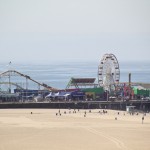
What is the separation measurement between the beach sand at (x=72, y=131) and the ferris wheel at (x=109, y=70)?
17919 millimetres

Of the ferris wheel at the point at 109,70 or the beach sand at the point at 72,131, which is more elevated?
the ferris wheel at the point at 109,70

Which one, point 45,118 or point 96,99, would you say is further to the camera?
point 96,99

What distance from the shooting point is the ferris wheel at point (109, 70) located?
86500 millimetres

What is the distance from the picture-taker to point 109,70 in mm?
86812

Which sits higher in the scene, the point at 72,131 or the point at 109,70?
the point at 109,70

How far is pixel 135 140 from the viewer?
4512 centimetres

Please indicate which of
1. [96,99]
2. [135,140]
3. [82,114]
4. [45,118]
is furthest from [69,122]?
[96,99]

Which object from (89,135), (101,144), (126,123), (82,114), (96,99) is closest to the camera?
(101,144)

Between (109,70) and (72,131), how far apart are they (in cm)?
3734

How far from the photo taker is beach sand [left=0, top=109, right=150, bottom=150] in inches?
1674

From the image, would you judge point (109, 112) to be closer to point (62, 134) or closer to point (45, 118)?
point (45, 118)

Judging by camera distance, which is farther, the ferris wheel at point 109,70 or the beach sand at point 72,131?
the ferris wheel at point 109,70

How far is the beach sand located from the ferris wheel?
17.9 meters

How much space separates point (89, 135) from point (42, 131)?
4704mm
